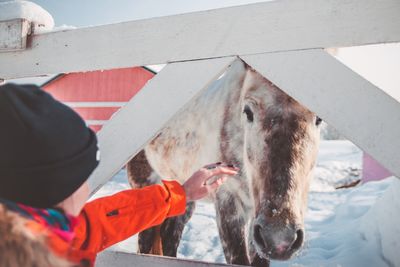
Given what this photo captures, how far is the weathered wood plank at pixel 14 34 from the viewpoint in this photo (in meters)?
1.60

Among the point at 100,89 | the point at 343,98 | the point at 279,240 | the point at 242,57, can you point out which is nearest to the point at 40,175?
the point at 242,57

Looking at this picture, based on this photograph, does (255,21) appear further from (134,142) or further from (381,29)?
(134,142)

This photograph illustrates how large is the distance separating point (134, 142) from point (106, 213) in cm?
32

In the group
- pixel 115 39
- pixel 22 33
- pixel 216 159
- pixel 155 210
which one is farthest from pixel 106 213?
pixel 216 159

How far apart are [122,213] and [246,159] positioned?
107 cm

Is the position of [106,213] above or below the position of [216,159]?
above

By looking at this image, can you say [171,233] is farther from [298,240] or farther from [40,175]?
[40,175]

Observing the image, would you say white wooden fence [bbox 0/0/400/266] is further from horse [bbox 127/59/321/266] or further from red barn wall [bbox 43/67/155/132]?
red barn wall [bbox 43/67/155/132]

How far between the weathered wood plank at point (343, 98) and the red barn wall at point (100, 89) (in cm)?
1017

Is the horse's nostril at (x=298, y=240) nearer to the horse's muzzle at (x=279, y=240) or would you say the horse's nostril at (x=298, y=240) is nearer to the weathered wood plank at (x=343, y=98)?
the horse's muzzle at (x=279, y=240)

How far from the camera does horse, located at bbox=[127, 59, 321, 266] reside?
59.5 inches

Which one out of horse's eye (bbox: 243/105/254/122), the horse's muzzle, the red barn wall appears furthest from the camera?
the red barn wall

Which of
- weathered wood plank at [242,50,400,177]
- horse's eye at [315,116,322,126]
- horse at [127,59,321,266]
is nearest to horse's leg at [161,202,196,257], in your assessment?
horse at [127,59,321,266]

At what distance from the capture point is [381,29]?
1.07m
